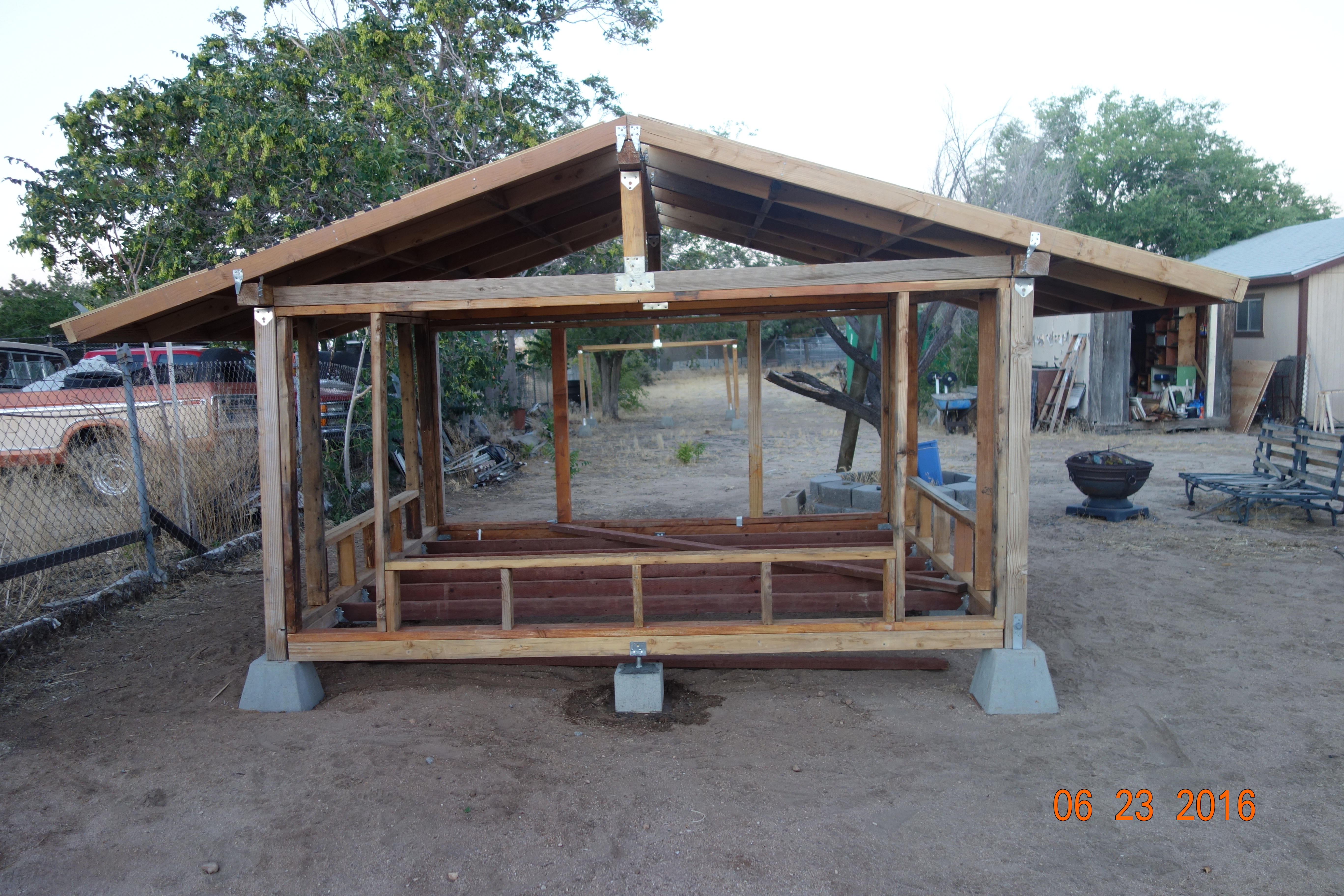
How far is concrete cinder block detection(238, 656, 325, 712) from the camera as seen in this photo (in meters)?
4.90

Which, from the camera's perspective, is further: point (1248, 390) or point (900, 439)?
point (1248, 390)

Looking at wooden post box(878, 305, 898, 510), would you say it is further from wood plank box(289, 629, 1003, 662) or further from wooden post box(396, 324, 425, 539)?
wooden post box(396, 324, 425, 539)

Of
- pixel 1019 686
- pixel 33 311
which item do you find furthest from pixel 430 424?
pixel 33 311

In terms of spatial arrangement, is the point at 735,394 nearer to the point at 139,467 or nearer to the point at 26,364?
the point at 26,364

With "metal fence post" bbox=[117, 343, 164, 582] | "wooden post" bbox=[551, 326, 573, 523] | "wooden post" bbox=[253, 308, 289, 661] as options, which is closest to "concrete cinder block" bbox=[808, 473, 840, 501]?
"wooden post" bbox=[551, 326, 573, 523]

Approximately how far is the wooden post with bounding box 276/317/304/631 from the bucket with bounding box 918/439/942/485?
21.4 feet

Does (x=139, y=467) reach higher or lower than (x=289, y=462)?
lower

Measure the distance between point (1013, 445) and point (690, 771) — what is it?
8.02 feet

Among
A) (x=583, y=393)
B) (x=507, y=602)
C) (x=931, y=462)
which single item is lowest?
(x=507, y=602)

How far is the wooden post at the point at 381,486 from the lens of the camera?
4.71 metres

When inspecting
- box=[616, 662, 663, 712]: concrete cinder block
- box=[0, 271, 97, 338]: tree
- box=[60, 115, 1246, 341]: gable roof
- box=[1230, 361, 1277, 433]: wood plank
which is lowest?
box=[616, 662, 663, 712]: concrete cinder block

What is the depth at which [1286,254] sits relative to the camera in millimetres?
19469

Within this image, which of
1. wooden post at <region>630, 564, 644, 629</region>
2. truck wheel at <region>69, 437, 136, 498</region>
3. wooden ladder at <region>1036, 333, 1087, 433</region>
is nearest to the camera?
wooden post at <region>630, 564, 644, 629</region>

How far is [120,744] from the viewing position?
4.55 m
